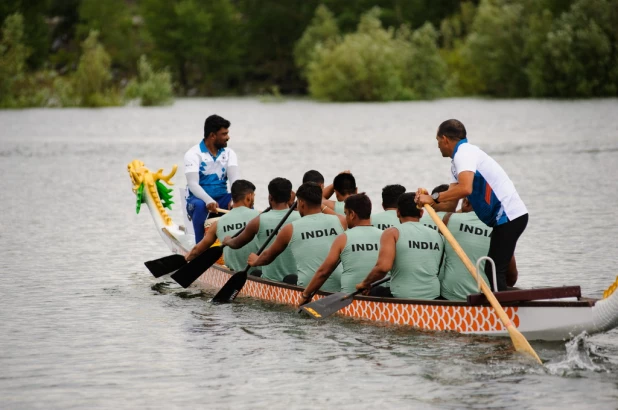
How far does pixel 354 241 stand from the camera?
11.8 meters

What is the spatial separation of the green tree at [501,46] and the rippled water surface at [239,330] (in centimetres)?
4050

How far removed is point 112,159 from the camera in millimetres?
38312

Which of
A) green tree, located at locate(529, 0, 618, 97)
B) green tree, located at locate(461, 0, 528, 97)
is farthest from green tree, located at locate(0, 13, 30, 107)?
green tree, located at locate(529, 0, 618, 97)

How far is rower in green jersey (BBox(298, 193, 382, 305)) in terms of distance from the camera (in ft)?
38.5

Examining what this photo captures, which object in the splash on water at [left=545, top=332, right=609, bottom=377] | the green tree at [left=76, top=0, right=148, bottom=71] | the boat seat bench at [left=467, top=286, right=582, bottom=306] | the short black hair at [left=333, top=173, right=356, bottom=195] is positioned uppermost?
the green tree at [left=76, top=0, right=148, bottom=71]

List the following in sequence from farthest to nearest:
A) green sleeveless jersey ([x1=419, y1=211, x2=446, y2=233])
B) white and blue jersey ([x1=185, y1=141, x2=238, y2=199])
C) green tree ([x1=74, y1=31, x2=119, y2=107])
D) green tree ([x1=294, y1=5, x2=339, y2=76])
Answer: green tree ([x1=294, y1=5, x2=339, y2=76]), green tree ([x1=74, y1=31, x2=119, y2=107]), white and blue jersey ([x1=185, y1=141, x2=238, y2=199]), green sleeveless jersey ([x1=419, y1=211, x2=446, y2=233])

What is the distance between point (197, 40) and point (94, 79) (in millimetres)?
43463

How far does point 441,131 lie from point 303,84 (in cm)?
10135

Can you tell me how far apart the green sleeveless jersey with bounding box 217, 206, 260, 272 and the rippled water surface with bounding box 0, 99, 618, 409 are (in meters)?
0.59

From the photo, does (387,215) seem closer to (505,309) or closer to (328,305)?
(328,305)

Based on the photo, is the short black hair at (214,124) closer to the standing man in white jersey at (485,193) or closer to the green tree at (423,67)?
the standing man in white jersey at (485,193)

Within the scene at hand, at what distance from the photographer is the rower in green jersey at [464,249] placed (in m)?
11.3

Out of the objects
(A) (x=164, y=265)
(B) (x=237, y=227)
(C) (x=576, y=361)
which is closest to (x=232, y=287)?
(B) (x=237, y=227)

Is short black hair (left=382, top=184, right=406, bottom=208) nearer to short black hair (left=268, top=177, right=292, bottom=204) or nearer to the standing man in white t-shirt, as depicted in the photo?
short black hair (left=268, top=177, right=292, bottom=204)
